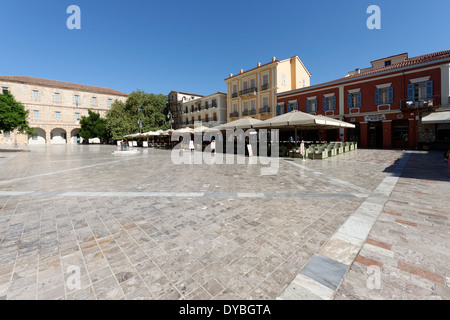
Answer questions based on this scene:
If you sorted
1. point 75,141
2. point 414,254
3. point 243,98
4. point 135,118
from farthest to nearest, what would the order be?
1. point 75,141
2. point 135,118
3. point 243,98
4. point 414,254

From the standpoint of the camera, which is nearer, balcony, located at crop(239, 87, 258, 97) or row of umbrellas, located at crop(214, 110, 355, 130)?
row of umbrellas, located at crop(214, 110, 355, 130)

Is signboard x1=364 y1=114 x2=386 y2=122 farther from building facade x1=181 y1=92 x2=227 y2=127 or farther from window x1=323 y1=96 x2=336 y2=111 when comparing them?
building facade x1=181 y1=92 x2=227 y2=127

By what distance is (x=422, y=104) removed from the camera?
1527cm

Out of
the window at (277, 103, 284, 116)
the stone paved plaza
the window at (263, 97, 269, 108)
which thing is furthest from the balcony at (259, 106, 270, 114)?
the stone paved plaza

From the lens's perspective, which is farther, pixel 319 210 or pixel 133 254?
pixel 319 210

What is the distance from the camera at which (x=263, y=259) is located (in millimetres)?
2289

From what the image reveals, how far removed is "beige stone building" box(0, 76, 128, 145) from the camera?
35.8 metres

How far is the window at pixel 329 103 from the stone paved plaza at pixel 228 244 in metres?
17.8

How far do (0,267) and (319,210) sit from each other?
4622 mm

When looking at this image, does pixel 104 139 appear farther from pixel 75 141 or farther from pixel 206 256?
pixel 206 256

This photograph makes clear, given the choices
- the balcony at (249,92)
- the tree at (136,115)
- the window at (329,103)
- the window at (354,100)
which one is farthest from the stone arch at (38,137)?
the window at (354,100)

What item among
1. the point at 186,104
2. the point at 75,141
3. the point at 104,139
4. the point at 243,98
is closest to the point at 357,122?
the point at 243,98
